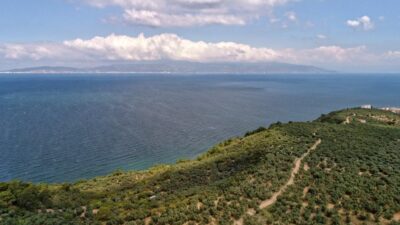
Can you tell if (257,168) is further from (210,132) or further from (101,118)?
(101,118)

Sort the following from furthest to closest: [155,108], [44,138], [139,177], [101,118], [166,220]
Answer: [155,108], [101,118], [44,138], [139,177], [166,220]

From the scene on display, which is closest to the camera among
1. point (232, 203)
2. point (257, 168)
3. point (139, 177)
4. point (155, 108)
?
point (232, 203)

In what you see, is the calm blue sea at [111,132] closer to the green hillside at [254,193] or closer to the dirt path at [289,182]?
the green hillside at [254,193]

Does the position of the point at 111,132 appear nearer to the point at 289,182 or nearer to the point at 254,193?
the point at 289,182

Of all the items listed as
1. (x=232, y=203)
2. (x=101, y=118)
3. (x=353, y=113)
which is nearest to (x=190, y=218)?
(x=232, y=203)

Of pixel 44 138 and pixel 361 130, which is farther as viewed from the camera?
pixel 44 138

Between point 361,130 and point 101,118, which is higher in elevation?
point 361,130

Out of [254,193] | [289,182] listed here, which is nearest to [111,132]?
[289,182]

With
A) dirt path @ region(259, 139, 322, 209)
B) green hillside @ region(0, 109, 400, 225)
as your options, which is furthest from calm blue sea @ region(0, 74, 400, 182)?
dirt path @ region(259, 139, 322, 209)

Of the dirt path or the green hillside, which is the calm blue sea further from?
the dirt path
